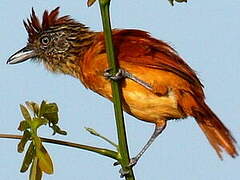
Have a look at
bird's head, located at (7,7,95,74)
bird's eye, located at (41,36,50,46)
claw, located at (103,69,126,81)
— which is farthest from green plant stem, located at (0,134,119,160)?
bird's eye, located at (41,36,50,46)

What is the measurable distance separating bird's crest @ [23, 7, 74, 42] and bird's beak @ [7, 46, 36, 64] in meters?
0.08

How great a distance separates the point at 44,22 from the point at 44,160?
1.41 m

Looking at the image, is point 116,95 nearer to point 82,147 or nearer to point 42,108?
point 82,147

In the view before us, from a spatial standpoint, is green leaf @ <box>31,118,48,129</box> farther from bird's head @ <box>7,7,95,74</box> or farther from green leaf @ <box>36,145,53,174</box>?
bird's head @ <box>7,7,95,74</box>

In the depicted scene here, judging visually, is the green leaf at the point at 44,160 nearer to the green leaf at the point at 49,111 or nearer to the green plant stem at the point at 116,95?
the green leaf at the point at 49,111

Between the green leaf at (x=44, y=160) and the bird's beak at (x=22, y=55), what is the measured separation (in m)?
1.15

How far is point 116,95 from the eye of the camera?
173 cm

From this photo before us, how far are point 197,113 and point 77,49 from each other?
77 centimetres

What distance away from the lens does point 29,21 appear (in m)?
3.11

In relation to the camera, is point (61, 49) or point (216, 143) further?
point (61, 49)

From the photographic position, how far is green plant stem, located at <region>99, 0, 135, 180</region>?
5.25 feet

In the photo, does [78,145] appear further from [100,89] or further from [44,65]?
[44,65]

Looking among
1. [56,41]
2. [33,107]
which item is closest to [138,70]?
[56,41]

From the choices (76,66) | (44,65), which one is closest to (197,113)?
(76,66)
